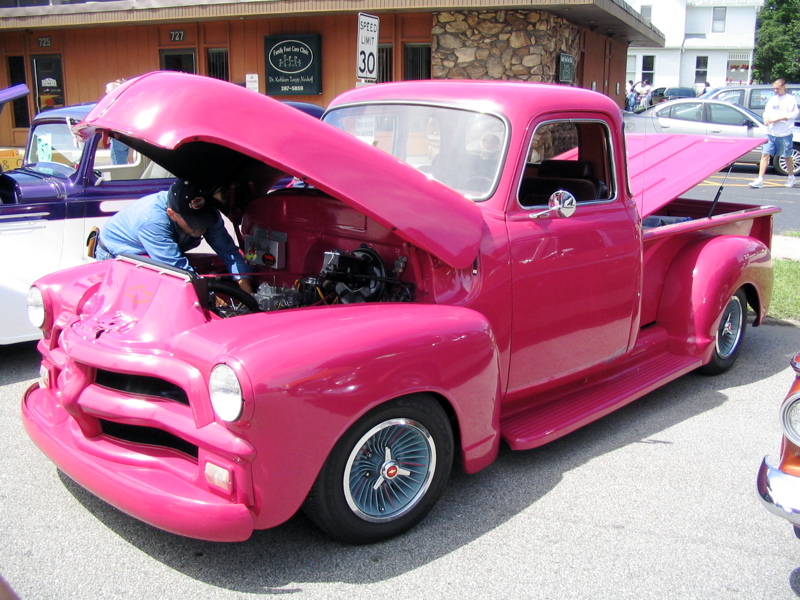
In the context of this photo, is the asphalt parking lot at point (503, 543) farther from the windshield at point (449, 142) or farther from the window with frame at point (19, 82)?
the window with frame at point (19, 82)

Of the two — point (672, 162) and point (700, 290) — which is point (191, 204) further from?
point (672, 162)

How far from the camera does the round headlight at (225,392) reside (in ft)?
8.62

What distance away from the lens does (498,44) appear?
541 inches

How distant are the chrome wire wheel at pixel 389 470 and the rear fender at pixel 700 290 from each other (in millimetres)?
2397

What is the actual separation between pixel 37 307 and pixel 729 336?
4.50m

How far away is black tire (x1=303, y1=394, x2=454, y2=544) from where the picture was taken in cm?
293

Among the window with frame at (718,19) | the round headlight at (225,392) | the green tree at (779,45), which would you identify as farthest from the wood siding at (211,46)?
the window with frame at (718,19)

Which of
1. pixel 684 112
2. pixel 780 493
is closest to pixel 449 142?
pixel 780 493

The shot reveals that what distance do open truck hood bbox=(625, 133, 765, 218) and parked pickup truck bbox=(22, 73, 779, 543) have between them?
3.4 inches

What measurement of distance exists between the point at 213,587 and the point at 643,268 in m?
3.06

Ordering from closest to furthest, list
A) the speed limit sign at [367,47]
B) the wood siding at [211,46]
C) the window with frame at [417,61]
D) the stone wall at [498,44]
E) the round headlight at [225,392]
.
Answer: the round headlight at [225,392] < the speed limit sign at [367,47] < the stone wall at [498,44] < the window with frame at [417,61] < the wood siding at [211,46]

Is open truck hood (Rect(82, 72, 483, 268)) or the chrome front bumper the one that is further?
open truck hood (Rect(82, 72, 483, 268))

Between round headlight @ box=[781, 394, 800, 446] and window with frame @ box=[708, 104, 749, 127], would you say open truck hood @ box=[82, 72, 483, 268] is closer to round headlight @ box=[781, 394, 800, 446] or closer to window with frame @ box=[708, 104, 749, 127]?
round headlight @ box=[781, 394, 800, 446]

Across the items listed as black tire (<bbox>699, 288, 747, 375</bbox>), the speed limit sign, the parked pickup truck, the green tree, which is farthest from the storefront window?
the green tree
